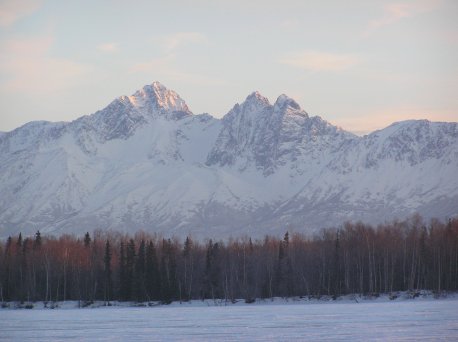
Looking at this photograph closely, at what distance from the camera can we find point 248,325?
88.5m

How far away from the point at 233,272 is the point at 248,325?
6379 centimetres

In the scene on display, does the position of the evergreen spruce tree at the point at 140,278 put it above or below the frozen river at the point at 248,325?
above

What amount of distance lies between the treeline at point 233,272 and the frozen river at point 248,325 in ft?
80.8

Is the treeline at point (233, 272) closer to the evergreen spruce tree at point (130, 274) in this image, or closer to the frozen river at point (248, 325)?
the evergreen spruce tree at point (130, 274)

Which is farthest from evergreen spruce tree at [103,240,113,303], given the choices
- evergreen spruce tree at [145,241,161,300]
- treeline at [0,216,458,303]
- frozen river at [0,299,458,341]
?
frozen river at [0,299,458,341]

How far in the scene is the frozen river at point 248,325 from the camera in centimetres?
7669

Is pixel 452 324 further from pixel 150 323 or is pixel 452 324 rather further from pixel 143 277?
pixel 143 277

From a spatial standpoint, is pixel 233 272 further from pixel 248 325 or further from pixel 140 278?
pixel 248 325

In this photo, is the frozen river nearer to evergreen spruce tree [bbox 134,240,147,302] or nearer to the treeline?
evergreen spruce tree [bbox 134,240,147,302]

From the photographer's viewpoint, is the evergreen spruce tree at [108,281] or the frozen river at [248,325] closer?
the frozen river at [248,325]

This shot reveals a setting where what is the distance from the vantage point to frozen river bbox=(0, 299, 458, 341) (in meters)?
76.7

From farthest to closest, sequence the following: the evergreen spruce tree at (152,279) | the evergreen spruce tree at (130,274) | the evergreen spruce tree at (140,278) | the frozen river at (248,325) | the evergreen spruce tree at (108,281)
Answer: the evergreen spruce tree at (108,281)
the evergreen spruce tree at (130,274)
the evergreen spruce tree at (152,279)
the evergreen spruce tree at (140,278)
the frozen river at (248,325)

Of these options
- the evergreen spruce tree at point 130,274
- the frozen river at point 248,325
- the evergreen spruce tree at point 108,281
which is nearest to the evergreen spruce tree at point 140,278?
the evergreen spruce tree at point 130,274

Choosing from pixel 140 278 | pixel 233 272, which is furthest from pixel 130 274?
pixel 233 272
